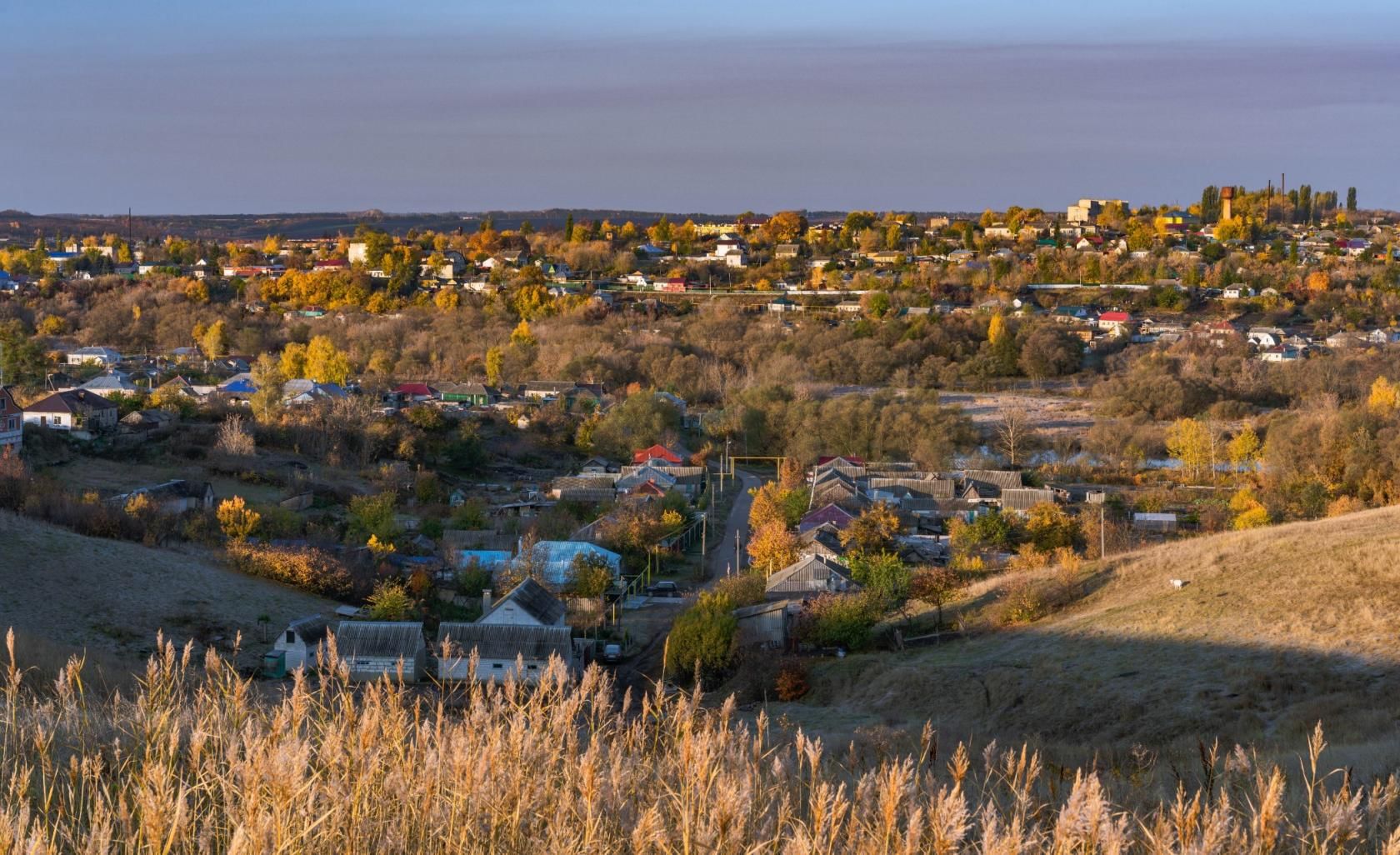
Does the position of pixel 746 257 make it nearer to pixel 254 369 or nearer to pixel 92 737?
pixel 254 369

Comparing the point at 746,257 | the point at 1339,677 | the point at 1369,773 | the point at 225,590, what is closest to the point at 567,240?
the point at 746,257

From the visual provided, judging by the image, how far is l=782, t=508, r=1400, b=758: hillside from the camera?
31.2 ft

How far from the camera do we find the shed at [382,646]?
11.7 m

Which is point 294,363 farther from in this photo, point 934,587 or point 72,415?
point 934,587

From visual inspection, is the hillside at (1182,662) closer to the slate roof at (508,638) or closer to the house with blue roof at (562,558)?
the slate roof at (508,638)

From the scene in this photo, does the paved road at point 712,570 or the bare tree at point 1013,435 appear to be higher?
the bare tree at point 1013,435

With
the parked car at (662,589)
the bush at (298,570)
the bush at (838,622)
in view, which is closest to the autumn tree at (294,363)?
the bush at (298,570)

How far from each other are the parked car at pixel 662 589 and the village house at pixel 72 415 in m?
12.4

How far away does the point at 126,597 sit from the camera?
44.9ft

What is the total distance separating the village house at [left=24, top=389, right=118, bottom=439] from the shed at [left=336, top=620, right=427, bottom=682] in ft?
46.3

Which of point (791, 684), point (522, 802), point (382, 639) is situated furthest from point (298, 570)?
point (522, 802)

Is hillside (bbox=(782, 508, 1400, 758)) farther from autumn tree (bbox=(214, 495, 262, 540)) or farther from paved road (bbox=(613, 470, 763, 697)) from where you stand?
autumn tree (bbox=(214, 495, 262, 540))

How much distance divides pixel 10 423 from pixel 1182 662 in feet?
61.5

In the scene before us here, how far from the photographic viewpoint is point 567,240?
220 feet
